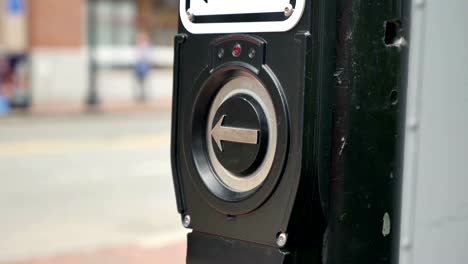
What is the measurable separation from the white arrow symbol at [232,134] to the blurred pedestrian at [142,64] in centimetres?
2109

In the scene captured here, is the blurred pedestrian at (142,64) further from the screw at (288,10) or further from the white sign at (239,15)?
the screw at (288,10)

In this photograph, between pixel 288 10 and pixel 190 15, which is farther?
pixel 190 15

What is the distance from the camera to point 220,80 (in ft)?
6.09

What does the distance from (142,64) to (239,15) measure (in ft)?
70.2

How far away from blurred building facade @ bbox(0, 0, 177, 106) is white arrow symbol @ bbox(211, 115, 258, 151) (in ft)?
60.4

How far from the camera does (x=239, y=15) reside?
70.9 inches

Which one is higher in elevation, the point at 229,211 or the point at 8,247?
the point at 229,211

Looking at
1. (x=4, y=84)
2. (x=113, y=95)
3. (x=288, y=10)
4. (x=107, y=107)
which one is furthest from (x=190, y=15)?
(x=113, y=95)

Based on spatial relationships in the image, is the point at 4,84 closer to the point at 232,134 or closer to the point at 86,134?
the point at 86,134

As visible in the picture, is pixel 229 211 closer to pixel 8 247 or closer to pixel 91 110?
pixel 8 247

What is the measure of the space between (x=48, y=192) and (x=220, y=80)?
8.04 meters

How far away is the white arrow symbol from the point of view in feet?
5.82

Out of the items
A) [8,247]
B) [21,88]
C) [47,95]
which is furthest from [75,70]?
[8,247]

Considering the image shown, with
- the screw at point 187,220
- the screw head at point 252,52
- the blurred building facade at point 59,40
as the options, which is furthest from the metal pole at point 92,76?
the screw head at point 252,52
